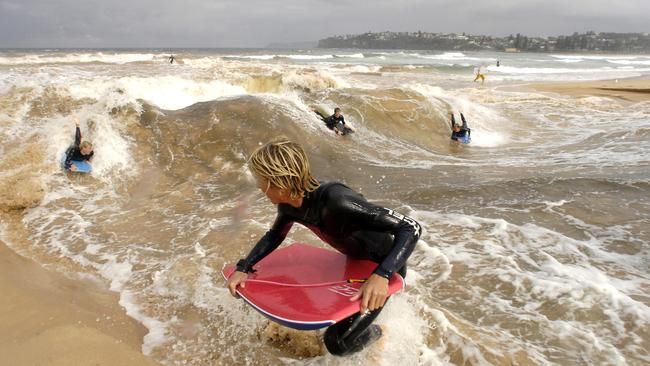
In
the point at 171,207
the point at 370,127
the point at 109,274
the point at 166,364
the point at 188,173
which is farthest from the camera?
the point at 370,127

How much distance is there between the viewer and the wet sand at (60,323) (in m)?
2.69

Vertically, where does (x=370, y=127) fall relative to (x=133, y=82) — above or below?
below

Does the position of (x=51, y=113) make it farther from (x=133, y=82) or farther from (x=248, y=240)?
(x=248, y=240)

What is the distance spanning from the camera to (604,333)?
3.11m

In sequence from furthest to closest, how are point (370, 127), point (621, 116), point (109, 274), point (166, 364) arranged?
point (621, 116) → point (370, 127) → point (109, 274) → point (166, 364)

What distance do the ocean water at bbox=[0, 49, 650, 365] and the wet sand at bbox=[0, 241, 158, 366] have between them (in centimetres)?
19

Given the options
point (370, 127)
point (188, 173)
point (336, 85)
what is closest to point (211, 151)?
point (188, 173)

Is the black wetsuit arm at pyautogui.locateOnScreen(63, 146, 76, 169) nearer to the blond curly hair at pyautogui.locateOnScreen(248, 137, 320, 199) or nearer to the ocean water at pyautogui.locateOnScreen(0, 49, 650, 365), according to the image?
the ocean water at pyautogui.locateOnScreen(0, 49, 650, 365)

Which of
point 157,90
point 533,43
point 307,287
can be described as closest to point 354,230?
point 307,287

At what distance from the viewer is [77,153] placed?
7.34 m

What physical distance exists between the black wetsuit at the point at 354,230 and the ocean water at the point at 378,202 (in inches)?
12.0

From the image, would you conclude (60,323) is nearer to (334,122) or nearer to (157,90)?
(334,122)

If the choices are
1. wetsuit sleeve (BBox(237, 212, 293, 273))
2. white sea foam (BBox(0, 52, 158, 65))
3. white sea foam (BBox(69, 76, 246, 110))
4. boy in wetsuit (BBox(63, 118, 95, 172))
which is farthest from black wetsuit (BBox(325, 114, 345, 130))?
white sea foam (BBox(0, 52, 158, 65))

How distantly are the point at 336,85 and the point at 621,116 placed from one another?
10.8 meters
